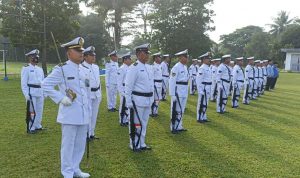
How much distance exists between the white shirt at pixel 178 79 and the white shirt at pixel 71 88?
11.9 ft

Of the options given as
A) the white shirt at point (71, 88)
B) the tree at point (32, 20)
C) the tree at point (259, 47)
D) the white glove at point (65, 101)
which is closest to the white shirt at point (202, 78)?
the white shirt at point (71, 88)

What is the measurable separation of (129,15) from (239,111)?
4032 cm

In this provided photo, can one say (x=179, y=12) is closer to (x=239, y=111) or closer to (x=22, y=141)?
(x=239, y=111)

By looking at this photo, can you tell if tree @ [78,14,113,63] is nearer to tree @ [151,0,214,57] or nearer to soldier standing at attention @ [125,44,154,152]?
tree @ [151,0,214,57]

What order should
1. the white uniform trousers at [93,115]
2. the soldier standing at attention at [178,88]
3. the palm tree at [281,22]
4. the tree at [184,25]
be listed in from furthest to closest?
the palm tree at [281,22], the tree at [184,25], the soldier standing at attention at [178,88], the white uniform trousers at [93,115]

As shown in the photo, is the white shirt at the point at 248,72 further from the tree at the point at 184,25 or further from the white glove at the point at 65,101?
the tree at the point at 184,25

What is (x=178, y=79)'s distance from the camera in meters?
8.50

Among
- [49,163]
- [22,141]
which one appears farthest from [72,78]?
[22,141]

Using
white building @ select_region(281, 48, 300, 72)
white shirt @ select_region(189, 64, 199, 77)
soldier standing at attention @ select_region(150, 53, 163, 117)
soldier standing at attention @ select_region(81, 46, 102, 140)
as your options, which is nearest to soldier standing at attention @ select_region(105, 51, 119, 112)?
soldier standing at attention @ select_region(150, 53, 163, 117)

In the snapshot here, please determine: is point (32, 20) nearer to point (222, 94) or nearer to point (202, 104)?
point (222, 94)

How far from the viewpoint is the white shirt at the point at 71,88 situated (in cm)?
484

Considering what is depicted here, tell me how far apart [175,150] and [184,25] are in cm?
3400

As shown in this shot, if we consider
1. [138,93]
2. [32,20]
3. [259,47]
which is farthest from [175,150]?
[259,47]

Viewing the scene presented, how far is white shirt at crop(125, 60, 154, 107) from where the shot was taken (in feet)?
21.7
